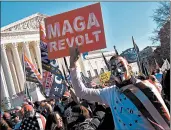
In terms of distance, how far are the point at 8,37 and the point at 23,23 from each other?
15.3 feet

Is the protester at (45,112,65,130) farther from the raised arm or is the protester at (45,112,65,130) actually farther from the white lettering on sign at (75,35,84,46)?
the raised arm

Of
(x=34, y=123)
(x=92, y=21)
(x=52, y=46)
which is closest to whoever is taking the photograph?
(x=92, y=21)

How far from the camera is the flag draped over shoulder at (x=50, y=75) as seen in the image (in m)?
11.4

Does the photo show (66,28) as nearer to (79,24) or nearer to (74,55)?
(79,24)

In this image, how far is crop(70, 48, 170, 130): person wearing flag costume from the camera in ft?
10.5

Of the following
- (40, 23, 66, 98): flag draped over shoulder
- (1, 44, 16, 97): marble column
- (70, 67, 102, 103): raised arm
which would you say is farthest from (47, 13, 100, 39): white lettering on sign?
(1, 44, 16, 97): marble column

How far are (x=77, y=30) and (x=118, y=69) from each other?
172cm

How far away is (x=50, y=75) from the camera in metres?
12.4

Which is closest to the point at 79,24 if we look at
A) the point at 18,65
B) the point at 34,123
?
the point at 34,123

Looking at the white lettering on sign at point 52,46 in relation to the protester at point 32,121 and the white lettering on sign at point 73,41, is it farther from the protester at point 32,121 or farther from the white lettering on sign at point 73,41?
the protester at point 32,121

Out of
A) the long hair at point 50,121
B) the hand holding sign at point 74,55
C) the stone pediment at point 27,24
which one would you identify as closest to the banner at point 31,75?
the long hair at point 50,121

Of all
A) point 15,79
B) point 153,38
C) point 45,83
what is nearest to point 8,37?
point 15,79

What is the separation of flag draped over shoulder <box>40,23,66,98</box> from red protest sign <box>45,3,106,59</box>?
5932 millimetres

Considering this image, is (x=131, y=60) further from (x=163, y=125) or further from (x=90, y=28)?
(x=163, y=125)
